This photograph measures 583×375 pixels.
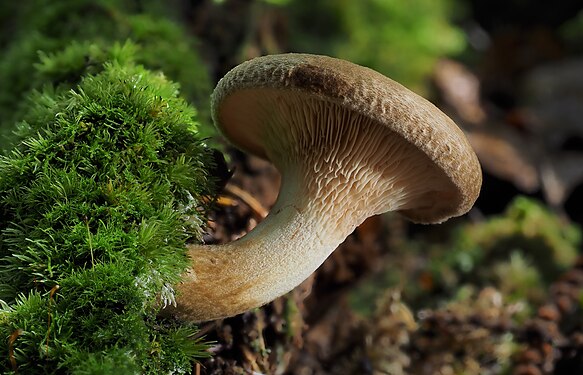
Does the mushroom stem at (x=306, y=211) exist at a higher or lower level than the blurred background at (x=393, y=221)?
higher

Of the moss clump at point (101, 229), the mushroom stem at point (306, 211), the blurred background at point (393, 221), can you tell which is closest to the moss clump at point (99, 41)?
the blurred background at point (393, 221)

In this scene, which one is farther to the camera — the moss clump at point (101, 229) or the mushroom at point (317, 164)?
the mushroom at point (317, 164)

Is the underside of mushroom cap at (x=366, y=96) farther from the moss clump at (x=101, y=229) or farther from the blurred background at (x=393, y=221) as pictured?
the blurred background at (x=393, y=221)

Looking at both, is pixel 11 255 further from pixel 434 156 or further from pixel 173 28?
pixel 173 28

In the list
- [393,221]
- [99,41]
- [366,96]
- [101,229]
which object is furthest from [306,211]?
[393,221]

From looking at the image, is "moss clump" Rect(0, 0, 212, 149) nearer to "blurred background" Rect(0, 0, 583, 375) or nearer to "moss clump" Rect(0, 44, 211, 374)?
"blurred background" Rect(0, 0, 583, 375)

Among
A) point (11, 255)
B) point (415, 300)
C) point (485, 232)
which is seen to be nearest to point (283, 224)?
point (11, 255)

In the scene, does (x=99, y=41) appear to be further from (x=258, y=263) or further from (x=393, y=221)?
(x=393, y=221)
